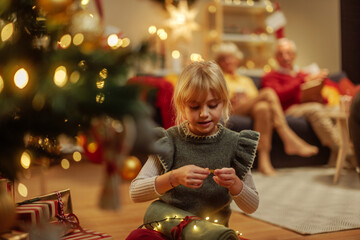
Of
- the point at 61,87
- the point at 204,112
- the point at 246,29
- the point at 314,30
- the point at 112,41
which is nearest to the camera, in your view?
the point at 61,87

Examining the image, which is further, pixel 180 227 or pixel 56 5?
pixel 180 227

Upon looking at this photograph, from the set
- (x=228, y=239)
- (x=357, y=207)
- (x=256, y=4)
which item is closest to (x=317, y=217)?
(x=357, y=207)

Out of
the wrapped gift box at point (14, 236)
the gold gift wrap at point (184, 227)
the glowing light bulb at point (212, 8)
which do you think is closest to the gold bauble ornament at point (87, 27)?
the wrapped gift box at point (14, 236)

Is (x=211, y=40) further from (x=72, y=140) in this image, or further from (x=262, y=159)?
(x=72, y=140)

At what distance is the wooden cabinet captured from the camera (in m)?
4.06

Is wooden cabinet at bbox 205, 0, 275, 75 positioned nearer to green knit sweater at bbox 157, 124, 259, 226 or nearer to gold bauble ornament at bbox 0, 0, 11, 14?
green knit sweater at bbox 157, 124, 259, 226

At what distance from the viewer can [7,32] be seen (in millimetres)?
613

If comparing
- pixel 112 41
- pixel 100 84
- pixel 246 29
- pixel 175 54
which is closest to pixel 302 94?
pixel 175 54

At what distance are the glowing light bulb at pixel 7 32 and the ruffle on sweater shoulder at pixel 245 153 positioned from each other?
64cm

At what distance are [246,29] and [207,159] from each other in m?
3.43

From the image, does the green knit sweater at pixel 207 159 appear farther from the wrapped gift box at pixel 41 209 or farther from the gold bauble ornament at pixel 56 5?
the gold bauble ornament at pixel 56 5

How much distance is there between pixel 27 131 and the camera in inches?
21.5

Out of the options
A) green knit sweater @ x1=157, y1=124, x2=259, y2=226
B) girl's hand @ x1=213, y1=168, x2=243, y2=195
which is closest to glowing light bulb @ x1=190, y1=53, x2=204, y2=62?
green knit sweater @ x1=157, y1=124, x2=259, y2=226

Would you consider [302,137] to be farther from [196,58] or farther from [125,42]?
[125,42]
